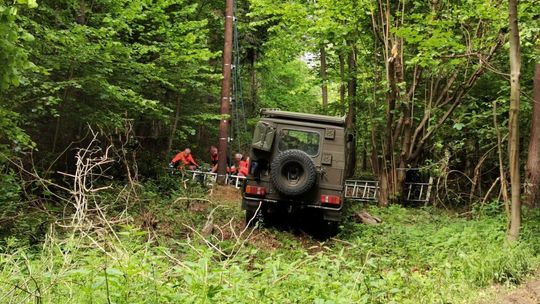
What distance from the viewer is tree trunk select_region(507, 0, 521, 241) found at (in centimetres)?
705

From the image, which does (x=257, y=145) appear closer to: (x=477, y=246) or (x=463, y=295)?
(x=477, y=246)

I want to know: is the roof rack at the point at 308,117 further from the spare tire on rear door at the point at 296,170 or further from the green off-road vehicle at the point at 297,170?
the spare tire on rear door at the point at 296,170

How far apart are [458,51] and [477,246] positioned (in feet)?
12.9

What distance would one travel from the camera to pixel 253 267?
6.55 meters

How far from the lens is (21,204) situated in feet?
26.6

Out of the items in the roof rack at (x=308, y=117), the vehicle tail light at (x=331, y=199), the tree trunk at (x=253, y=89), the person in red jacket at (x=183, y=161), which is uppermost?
the tree trunk at (x=253, y=89)

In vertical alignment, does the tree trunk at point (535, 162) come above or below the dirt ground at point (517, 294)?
above

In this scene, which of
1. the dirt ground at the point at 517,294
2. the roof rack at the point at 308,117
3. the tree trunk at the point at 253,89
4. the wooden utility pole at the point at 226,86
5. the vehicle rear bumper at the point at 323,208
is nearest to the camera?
the dirt ground at the point at 517,294

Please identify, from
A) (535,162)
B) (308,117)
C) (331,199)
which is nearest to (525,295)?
(331,199)

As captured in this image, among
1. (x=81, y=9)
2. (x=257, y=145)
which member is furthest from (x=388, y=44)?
(x=81, y=9)

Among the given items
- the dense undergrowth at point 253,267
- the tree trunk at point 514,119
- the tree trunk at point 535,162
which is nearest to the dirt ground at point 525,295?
the dense undergrowth at point 253,267

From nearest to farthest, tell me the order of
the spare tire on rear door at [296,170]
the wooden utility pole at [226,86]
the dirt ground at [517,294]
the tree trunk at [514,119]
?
the dirt ground at [517,294] → the tree trunk at [514,119] → the spare tire on rear door at [296,170] → the wooden utility pole at [226,86]

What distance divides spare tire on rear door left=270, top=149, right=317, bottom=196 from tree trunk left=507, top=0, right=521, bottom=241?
349cm

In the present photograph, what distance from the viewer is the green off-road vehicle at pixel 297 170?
940cm
